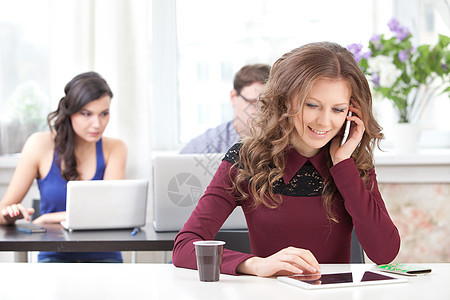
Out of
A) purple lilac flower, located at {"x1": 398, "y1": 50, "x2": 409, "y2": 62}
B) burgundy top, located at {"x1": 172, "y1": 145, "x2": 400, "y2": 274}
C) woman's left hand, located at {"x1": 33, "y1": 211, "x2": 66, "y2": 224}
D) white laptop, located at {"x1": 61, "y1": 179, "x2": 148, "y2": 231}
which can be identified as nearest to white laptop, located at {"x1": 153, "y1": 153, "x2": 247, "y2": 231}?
white laptop, located at {"x1": 61, "y1": 179, "x2": 148, "y2": 231}

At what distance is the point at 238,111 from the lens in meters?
3.01

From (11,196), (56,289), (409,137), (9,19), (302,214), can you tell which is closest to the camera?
(56,289)

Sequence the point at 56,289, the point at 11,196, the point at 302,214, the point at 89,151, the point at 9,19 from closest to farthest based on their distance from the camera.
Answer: the point at 56,289, the point at 302,214, the point at 11,196, the point at 89,151, the point at 9,19

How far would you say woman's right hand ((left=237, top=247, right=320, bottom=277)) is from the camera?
1.29 meters

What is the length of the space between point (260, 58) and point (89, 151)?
1.15 m

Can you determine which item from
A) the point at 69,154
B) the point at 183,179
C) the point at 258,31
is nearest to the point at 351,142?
the point at 183,179

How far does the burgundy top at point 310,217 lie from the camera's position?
159 centimetres

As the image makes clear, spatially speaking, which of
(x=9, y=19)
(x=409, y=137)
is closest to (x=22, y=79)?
(x=9, y=19)

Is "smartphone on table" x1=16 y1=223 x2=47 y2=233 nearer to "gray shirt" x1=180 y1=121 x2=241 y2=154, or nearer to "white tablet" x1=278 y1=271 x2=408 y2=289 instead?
"gray shirt" x1=180 y1=121 x2=241 y2=154

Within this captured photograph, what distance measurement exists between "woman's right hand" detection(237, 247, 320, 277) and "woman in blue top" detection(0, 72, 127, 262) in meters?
1.46

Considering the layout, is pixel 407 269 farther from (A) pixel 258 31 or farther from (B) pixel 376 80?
(A) pixel 258 31

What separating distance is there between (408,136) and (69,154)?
5.77 feet

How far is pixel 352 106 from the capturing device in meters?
1.68

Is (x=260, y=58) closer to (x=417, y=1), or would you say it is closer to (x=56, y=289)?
(x=417, y=1)
